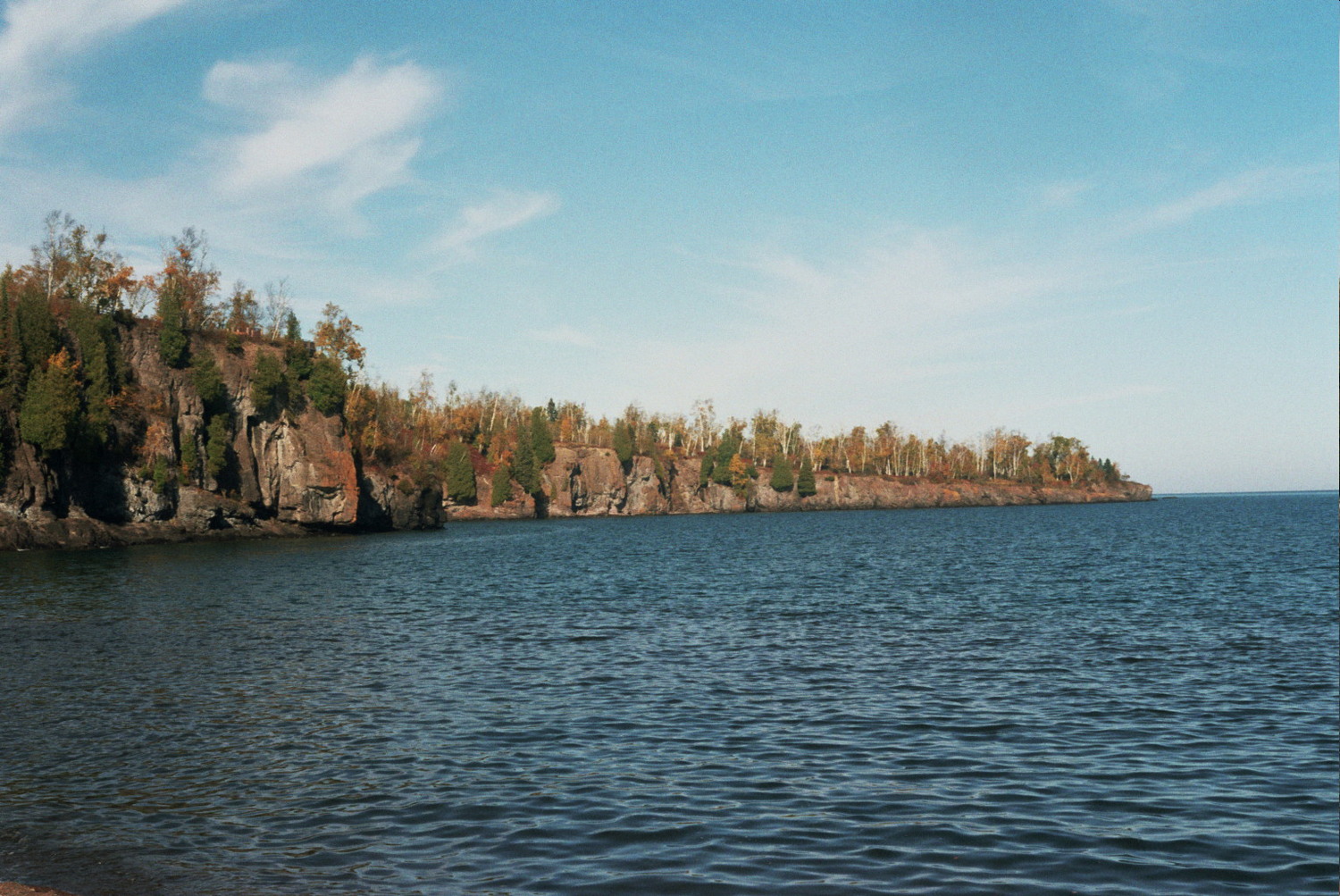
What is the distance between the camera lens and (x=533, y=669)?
26.2 metres

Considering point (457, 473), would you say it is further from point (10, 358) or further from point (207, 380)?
point (10, 358)

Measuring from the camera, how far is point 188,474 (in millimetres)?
99000

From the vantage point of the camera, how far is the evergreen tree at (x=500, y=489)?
18362cm

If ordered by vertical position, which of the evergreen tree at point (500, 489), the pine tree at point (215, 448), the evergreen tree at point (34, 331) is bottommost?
the evergreen tree at point (500, 489)

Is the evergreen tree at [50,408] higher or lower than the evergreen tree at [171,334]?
lower

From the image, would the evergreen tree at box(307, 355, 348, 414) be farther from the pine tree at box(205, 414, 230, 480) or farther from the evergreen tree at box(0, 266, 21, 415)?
the evergreen tree at box(0, 266, 21, 415)

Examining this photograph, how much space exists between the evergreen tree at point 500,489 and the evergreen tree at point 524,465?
2989mm

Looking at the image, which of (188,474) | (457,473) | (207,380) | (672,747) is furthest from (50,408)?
(457,473)

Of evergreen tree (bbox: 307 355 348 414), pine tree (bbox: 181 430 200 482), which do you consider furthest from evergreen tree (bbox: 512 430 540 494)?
pine tree (bbox: 181 430 200 482)

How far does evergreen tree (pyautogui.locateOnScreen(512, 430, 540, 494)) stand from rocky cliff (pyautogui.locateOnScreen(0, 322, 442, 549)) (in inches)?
2454

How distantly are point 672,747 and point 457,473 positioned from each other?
162445 mm

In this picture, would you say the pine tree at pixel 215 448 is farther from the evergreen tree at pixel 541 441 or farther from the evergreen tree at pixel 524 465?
the evergreen tree at pixel 541 441

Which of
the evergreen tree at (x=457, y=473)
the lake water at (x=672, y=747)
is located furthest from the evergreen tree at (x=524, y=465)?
the lake water at (x=672, y=747)

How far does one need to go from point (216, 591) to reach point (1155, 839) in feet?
148
